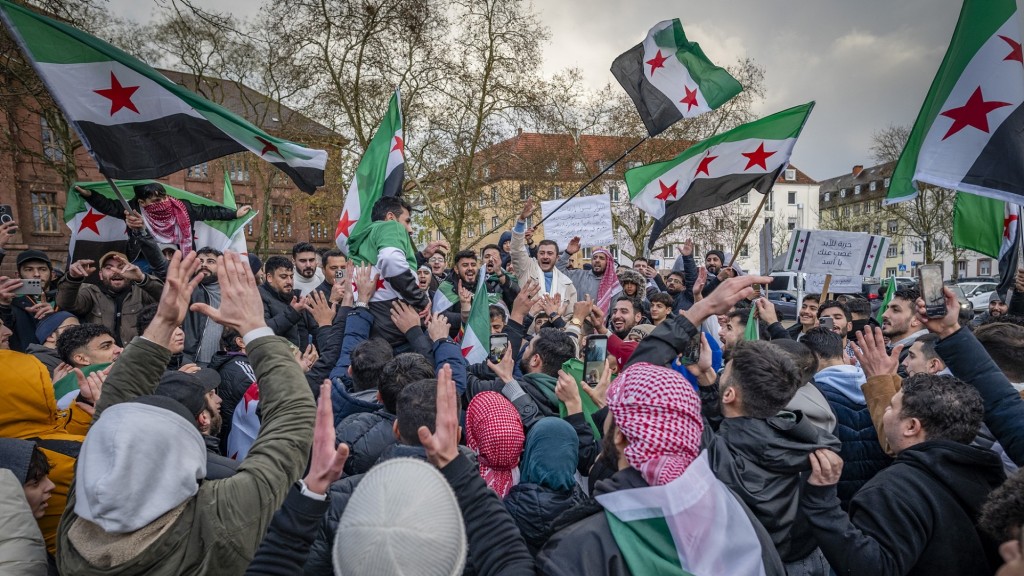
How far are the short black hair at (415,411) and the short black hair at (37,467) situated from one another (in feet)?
4.31

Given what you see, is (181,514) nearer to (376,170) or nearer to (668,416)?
(668,416)

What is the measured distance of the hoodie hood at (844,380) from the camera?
141 inches

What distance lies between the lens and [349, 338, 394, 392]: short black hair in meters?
3.60

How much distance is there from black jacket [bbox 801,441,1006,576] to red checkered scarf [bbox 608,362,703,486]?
0.74m

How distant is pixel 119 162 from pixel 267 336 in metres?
3.46

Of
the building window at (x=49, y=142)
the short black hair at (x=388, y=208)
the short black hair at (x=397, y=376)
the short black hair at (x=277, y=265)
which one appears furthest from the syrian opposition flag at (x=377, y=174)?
the building window at (x=49, y=142)

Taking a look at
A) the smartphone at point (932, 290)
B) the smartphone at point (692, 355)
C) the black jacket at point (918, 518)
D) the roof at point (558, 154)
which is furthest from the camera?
the roof at point (558, 154)

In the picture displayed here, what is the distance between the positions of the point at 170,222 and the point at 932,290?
6.48 m

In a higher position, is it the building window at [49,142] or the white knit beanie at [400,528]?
the building window at [49,142]

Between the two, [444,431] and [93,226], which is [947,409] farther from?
[93,226]

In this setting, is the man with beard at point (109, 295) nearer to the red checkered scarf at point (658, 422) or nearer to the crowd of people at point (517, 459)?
the crowd of people at point (517, 459)

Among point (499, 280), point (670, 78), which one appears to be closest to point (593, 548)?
point (499, 280)

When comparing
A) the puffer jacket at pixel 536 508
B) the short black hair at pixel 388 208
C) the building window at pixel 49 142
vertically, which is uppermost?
the building window at pixel 49 142

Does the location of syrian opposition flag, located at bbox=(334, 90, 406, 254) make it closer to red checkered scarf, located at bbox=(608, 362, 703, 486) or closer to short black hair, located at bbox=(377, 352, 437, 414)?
short black hair, located at bbox=(377, 352, 437, 414)
